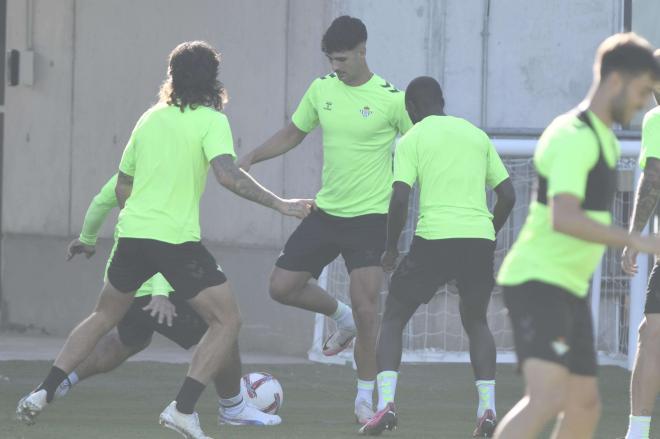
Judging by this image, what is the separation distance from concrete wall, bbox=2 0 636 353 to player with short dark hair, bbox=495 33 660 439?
286 inches

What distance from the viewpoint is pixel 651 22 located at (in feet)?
44.7

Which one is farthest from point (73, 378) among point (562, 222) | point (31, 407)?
point (562, 222)

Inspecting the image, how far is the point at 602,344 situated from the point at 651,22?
2.78 metres

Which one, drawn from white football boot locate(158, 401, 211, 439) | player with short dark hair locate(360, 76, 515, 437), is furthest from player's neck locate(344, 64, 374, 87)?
white football boot locate(158, 401, 211, 439)

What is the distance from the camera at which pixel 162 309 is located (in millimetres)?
8641

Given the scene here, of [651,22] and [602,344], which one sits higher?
[651,22]

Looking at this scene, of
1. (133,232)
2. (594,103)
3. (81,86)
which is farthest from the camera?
(81,86)

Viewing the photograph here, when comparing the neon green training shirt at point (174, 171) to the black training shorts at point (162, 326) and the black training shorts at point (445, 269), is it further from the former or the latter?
the black training shorts at point (445, 269)

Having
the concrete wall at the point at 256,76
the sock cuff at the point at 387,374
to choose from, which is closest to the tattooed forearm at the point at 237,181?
the sock cuff at the point at 387,374

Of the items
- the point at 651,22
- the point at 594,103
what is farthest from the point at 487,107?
the point at 594,103

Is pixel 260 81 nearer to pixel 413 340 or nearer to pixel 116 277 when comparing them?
pixel 413 340

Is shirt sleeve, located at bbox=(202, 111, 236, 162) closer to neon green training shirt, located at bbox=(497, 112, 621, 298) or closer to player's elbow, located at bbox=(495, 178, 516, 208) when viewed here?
player's elbow, located at bbox=(495, 178, 516, 208)

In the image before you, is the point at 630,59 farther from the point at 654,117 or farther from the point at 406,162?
the point at 406,162

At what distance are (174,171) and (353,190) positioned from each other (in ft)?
5.34
